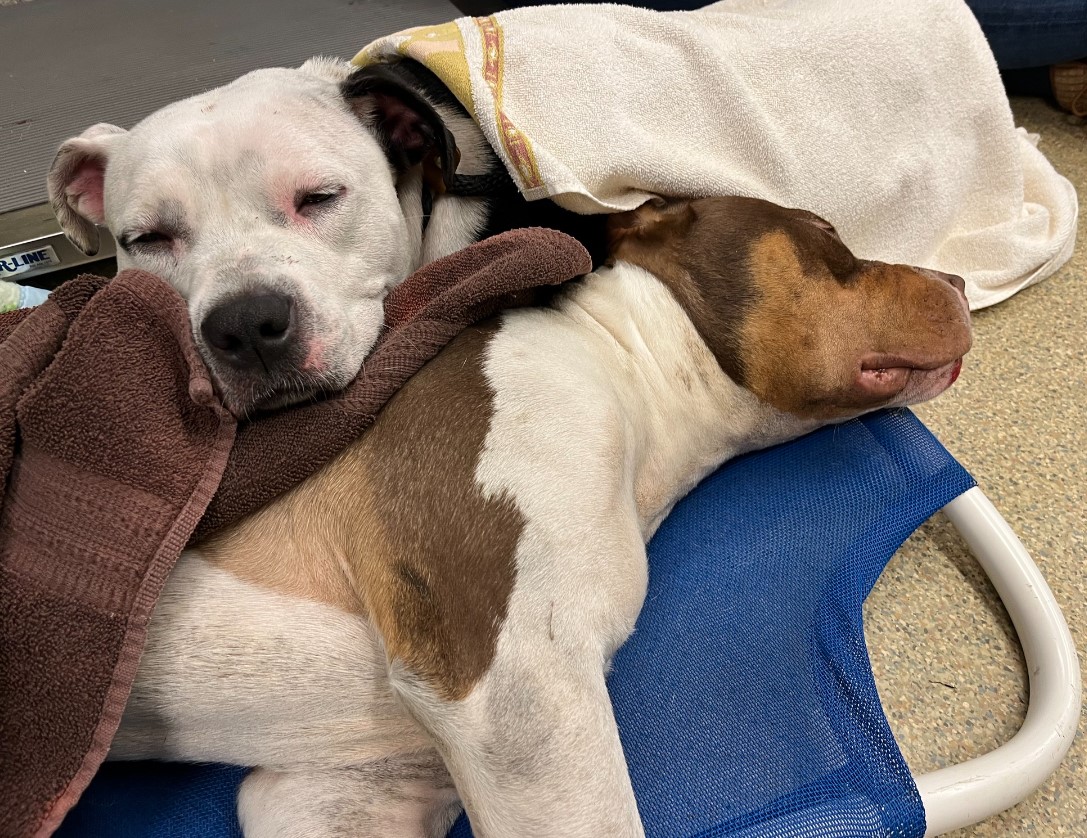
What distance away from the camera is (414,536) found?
0.86 metres

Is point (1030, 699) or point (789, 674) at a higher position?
point (789, 674)

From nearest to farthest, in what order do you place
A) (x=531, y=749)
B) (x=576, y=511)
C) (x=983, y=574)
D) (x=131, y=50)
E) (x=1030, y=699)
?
(x=531, y=749) < (x=576, y=511) < (x=1030, y=699) < (x=983, y=574) < (x=131, y=50)

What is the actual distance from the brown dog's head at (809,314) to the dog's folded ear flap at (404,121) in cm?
40

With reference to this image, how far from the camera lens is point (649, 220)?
1303 millimetres

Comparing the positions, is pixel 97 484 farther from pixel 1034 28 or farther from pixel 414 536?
pixel 1034 28

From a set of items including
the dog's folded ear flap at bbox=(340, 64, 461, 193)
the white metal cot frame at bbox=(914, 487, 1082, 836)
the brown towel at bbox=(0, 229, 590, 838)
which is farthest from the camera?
the dog's folded ear flap at bbox=(340, 64, 461, 193)

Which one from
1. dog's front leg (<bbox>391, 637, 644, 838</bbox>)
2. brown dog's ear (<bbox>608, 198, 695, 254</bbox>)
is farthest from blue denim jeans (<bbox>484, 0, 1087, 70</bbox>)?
dog's front leg (<bbox>391, 637, 644, 838</bbox>)

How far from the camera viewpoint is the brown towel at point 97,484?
782 millimetres

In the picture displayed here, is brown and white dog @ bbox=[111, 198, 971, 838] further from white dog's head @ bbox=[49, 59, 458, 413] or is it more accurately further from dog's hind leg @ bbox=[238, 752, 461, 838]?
white dog's head @ bbox=[49, 59, 458, 413]

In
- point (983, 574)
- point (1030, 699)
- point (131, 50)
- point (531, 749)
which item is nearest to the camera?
point (531, 749)

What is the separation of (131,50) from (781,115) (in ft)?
6.39

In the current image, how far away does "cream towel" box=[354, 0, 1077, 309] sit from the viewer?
1.32 metres

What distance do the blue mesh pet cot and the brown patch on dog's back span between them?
1.17 ft

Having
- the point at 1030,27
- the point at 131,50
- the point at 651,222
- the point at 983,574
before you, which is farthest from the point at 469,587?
the point at 1030,27
